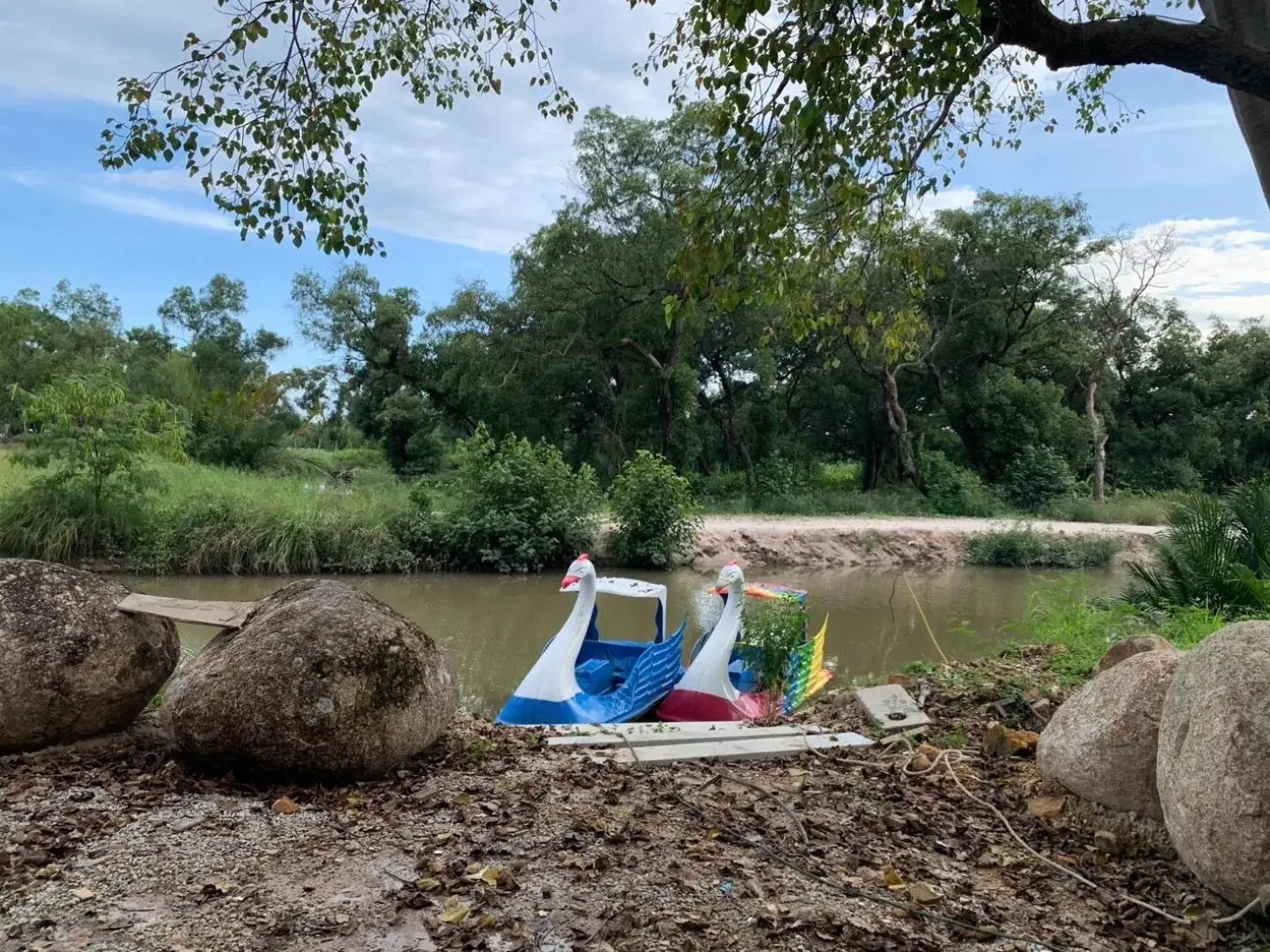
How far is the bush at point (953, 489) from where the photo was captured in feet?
93.5

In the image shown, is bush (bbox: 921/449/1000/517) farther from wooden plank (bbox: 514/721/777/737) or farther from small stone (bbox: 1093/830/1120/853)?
small stone (bbox: 1093/830/1120/853)

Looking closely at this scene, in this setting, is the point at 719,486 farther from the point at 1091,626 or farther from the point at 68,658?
the point at 68,658

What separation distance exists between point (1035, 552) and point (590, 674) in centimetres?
1565

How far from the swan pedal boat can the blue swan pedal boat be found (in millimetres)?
268

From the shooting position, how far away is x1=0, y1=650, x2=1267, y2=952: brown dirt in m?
2.62

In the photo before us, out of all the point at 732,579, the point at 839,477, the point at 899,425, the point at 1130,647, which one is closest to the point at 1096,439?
the point at 899,425

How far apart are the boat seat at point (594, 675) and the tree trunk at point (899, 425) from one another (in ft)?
72.7

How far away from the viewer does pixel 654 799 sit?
3766mm

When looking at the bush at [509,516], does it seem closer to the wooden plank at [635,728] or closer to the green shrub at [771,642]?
the green shrub at [771,642]

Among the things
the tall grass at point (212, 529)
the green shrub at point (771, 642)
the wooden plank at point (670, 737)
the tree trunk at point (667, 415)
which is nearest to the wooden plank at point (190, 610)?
the wooden plank at point (670, 737)

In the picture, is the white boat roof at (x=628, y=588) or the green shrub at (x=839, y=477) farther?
the green shrub at (x=839, y=477)

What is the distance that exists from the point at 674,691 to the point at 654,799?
412 centimetres

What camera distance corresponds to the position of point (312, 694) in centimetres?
368

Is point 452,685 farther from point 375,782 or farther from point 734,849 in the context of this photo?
point 734,849
